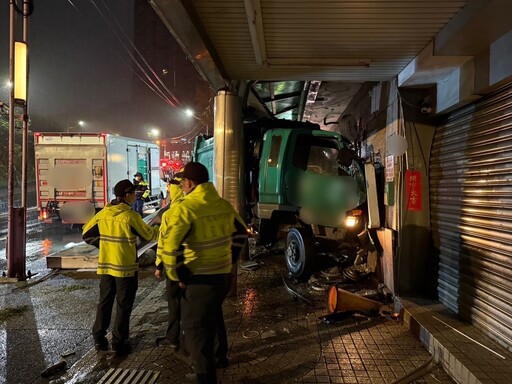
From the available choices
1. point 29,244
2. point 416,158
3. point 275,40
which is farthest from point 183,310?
point 29,244

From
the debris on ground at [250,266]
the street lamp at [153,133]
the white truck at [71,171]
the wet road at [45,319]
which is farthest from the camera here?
the street lamp at [153,133]

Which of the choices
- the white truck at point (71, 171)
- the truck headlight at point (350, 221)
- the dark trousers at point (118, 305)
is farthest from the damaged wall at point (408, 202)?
the white truck at point (71, 171)

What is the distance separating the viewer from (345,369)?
11.2 ft

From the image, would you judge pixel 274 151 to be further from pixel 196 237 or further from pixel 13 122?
pixel 13 122

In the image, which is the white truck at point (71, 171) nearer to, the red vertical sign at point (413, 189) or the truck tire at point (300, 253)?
the truck tire at point (300, 253)

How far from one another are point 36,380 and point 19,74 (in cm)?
532

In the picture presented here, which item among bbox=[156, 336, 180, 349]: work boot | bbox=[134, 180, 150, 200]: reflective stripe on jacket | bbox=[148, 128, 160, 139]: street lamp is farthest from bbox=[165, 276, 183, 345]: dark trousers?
bbox=[148, 128, 160, 139]: street lamp

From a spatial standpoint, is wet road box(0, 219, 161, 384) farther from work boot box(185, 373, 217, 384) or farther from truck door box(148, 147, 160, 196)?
truck door box(148, 147, 160, 196)

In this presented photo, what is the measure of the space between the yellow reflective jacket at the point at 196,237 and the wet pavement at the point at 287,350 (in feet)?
3.89

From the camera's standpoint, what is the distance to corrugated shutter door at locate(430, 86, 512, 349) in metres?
3.50

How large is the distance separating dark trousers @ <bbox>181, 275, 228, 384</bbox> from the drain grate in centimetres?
68

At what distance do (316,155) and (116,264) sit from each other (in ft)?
14.2

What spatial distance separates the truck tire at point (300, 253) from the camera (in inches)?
235

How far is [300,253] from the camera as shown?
6113 mm
